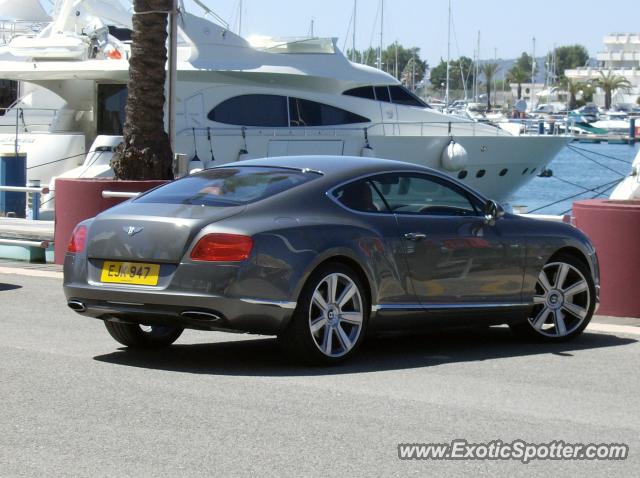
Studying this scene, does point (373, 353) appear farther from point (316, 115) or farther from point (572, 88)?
point (572, 88)

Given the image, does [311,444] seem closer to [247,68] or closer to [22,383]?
[22,383]

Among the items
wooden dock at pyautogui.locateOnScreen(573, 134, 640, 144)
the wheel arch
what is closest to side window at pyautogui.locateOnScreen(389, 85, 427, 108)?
the wheel arch

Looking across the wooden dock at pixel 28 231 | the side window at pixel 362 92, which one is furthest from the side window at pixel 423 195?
the side window at pixel 362 92

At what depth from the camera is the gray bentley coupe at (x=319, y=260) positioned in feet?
27.5

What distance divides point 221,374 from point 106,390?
3.02 feet

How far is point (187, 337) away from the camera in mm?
10227

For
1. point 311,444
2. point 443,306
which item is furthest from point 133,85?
point 311,444

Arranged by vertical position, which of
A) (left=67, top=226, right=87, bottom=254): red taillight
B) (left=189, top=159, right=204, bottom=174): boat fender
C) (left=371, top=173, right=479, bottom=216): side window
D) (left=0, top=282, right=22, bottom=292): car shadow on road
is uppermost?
(left=371, top=173, right=479, bottom=216): side window

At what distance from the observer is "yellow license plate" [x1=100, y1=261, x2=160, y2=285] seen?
27.9 feet

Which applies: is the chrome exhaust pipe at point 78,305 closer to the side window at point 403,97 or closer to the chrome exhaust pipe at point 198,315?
the chrome exhaust pipe at point 198,315

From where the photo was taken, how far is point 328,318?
870 centimetres

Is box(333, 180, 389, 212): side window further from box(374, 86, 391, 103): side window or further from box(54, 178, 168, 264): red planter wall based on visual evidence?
box(374, 86, 391, 103): side window

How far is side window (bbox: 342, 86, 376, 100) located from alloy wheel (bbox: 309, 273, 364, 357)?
21.4 m

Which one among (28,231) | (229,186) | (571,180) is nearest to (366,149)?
(28,231)
